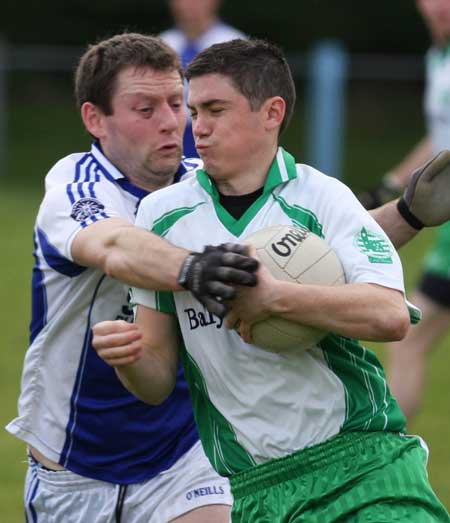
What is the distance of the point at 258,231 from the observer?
3.90 meters

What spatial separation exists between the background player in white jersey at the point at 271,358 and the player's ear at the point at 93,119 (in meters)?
0.87

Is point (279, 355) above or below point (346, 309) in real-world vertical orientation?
below

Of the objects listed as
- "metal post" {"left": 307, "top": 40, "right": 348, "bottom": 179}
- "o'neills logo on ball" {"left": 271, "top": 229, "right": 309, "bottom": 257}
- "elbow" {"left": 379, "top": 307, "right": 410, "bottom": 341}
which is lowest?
"metal post" {"left": 307, "top": 40, "right": 348, "bottom": 179}

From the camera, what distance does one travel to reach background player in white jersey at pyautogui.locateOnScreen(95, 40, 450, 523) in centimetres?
393

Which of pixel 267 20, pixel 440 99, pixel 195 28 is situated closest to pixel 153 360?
pixel 440 99

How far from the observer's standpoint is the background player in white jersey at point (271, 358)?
393cm

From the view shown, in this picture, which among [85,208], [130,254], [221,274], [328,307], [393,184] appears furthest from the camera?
[393,184]

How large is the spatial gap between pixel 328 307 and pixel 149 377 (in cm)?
64

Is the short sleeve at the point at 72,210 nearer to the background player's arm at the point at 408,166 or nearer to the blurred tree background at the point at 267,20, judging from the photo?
the background player's arm at the point at 408,166

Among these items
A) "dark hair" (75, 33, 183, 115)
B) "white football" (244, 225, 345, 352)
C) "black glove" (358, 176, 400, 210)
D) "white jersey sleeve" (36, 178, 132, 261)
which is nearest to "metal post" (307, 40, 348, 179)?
"black glove" (358, 176, 400, 210)

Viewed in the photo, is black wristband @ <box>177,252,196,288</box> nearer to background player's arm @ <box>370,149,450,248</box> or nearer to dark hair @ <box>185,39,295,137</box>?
dark hair @ <box>185,39,295,137</box>

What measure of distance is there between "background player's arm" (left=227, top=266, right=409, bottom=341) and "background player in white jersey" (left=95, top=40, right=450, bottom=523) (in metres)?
0.06

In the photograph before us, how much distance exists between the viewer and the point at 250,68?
13.2ft

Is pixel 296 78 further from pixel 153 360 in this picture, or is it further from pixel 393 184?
pixel 153 360
